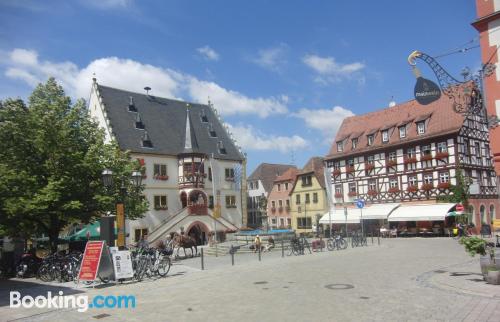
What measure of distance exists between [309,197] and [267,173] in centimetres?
2039

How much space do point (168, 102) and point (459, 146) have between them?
32351 mm

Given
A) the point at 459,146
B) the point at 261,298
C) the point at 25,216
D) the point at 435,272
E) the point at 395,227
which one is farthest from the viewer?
the point at 395,227

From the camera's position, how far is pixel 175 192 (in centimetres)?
4822

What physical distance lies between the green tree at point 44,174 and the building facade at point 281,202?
40.7 m

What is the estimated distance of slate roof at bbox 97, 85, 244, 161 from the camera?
1832 inches

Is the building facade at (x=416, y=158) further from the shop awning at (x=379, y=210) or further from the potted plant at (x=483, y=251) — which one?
the potted plant at (x=483, y=251)

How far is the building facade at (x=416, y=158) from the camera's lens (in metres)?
43.7

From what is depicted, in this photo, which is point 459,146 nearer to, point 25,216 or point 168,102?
point 168,102

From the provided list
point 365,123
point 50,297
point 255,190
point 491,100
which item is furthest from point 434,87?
point 255,190

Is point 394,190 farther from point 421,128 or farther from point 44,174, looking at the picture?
point 44,174

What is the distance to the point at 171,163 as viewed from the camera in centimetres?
4847

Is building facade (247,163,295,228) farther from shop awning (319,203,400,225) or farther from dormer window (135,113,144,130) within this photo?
dormer window (135,113,144,130)

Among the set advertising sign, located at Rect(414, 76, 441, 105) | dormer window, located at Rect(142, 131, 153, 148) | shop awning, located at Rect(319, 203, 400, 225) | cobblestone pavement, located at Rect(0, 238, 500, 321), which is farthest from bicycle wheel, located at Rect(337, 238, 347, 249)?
dormer window, located at Rect(142, 131, 153, 148)

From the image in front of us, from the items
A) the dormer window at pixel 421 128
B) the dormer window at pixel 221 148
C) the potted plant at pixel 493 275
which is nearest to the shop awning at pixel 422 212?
the dormer window at pixel 421 128
